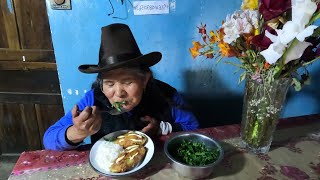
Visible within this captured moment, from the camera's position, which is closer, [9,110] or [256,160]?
[256,160]

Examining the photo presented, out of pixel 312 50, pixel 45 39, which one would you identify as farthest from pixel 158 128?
pixel 45 39

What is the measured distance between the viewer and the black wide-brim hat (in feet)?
3.64

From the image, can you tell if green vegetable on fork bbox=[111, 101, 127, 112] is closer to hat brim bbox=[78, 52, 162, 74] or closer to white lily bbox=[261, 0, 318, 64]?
hat brim bbox=[78, 52, 162, 74]

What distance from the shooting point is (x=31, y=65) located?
1760mm

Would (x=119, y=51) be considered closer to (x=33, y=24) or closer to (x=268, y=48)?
(x=268, y=48)

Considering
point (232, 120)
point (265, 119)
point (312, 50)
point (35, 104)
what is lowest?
point (232, 120)

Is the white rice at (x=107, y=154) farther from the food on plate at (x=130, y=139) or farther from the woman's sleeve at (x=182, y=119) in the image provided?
the woman's sleeve at (x=182, y=119)

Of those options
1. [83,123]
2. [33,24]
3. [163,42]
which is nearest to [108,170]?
[83,123]

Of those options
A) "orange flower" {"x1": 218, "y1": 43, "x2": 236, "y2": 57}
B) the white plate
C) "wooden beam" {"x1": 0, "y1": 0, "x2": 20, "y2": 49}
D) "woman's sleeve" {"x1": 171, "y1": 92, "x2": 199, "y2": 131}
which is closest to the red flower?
"orange flower" {"x1": 218, "y1": 43, "x2": 236, "y2": 57}

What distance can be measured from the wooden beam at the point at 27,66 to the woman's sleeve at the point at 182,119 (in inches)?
34.4

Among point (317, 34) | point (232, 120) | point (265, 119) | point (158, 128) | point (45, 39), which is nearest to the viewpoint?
point (317, 34)

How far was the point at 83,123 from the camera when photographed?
3.13 feet

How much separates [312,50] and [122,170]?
0.72 metres

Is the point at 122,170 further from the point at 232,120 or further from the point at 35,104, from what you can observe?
the point at 35,104
